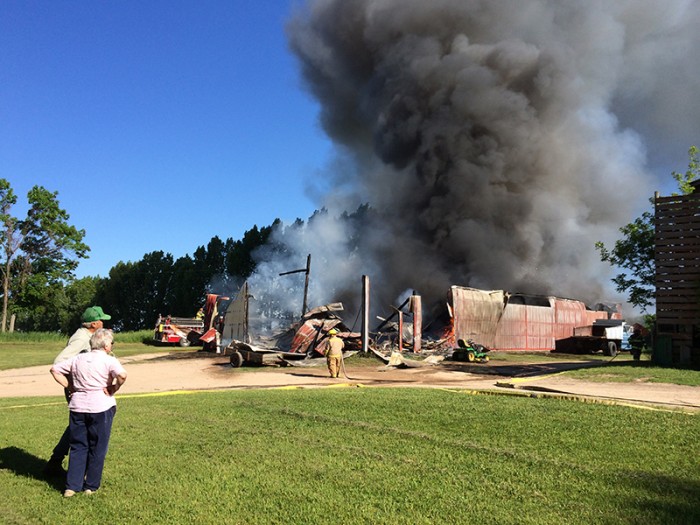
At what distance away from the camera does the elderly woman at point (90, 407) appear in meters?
4.27

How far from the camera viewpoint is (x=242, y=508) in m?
3.66

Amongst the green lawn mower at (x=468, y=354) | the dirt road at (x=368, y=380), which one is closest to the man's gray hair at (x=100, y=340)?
the dirt road at (x=368, y=380)

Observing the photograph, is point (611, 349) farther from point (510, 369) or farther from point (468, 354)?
point (510, 369)

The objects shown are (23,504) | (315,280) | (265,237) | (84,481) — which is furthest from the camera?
(265,237)

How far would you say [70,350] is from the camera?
15.7 feet

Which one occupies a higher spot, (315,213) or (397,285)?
(315,213)

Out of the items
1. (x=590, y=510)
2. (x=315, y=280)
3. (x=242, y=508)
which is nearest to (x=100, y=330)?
(x=242, y=508)

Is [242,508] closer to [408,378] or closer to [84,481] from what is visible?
[84,481]

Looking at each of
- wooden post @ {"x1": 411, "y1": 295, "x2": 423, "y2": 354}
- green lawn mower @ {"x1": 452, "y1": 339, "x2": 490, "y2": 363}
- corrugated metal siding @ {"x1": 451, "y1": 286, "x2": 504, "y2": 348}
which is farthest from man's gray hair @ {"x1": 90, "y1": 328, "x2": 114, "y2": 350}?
corrugated metal siding @ {"x1": 451, "y1": 286, "x2": 504, "y2": 348}

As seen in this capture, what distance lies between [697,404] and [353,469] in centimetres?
632

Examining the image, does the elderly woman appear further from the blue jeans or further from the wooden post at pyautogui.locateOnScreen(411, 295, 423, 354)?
the wooden post at pyautogui.locateOnScreen(411, 295, 423, 354)

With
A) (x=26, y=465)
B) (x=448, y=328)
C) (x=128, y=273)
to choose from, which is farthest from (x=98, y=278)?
(x=26, y=465)

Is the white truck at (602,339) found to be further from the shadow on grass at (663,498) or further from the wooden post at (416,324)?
the shadow on grass at (663,498)

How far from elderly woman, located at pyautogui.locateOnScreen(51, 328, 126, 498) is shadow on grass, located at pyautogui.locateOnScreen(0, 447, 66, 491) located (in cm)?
34
